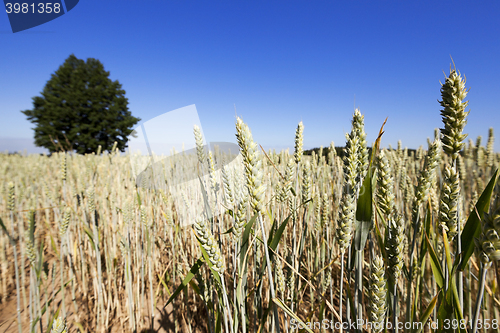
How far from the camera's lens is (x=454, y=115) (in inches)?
20.7

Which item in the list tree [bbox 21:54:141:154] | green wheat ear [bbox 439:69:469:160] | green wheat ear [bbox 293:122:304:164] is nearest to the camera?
green wheat ear [bbox 439:69:469:160]

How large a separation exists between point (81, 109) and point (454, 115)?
24.0 metres

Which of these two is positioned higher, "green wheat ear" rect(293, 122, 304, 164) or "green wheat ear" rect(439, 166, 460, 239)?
"green wheat ear" rect(293, 122, 304, 164)

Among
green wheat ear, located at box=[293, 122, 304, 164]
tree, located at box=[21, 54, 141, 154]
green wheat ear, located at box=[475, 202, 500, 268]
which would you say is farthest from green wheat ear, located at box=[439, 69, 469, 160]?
tree, located at box=[21, 54, 141, 154]

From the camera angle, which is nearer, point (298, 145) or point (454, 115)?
point (454, 115)

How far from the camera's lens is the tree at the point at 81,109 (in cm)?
A: 1781

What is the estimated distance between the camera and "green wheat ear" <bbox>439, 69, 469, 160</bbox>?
0.52 metres

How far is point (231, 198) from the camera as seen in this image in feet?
2.76

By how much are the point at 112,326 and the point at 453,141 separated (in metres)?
1.94

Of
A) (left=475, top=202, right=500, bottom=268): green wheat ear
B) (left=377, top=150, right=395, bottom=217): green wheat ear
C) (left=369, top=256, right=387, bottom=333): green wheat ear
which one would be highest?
(left=377, top=150, right=395, bottom=217): green wheat ear

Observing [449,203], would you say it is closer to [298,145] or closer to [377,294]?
[377,294]

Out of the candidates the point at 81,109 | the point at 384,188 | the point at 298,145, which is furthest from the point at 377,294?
the point at 81,109

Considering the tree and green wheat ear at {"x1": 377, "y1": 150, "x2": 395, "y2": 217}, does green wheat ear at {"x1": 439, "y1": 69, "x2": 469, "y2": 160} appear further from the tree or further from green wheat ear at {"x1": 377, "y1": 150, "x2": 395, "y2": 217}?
the tree

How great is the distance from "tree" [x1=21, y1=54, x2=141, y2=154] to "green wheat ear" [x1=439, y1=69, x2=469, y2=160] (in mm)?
21501
